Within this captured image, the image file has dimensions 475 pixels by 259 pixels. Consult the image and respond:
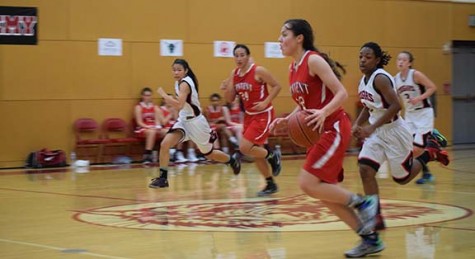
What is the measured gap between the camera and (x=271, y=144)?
17.9 m

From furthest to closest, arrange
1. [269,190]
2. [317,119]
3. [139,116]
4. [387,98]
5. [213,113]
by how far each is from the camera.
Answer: [213,113] → [139,116] → [269,190] → [387,98] → [317,119]

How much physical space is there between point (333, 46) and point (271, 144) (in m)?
2.81

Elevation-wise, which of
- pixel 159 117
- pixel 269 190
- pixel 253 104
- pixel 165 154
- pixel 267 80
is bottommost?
pixel 269 190

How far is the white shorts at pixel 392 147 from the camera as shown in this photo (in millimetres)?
7887

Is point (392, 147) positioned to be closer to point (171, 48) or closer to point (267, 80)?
point (267, 80)

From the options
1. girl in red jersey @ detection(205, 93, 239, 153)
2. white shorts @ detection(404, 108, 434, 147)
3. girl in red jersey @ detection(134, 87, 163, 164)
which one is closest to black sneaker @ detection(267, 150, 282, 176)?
white shorts @ detection(404, 108, 434, 147)

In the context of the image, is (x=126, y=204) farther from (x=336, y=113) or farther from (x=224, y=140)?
(x=224, y=140)

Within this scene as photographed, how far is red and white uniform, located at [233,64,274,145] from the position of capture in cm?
1074

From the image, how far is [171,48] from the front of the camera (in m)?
16.7

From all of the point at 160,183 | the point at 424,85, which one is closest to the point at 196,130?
the point at 160,183

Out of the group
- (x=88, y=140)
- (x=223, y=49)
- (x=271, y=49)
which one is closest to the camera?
(x=88, y=140)

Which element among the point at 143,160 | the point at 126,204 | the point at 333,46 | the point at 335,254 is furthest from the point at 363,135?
the point at 333,46

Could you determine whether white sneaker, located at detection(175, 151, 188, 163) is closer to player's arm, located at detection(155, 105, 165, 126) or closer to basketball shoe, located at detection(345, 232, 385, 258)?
player's arm, located at detection(155, 105, 165, 126)

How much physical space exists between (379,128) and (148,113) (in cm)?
865
